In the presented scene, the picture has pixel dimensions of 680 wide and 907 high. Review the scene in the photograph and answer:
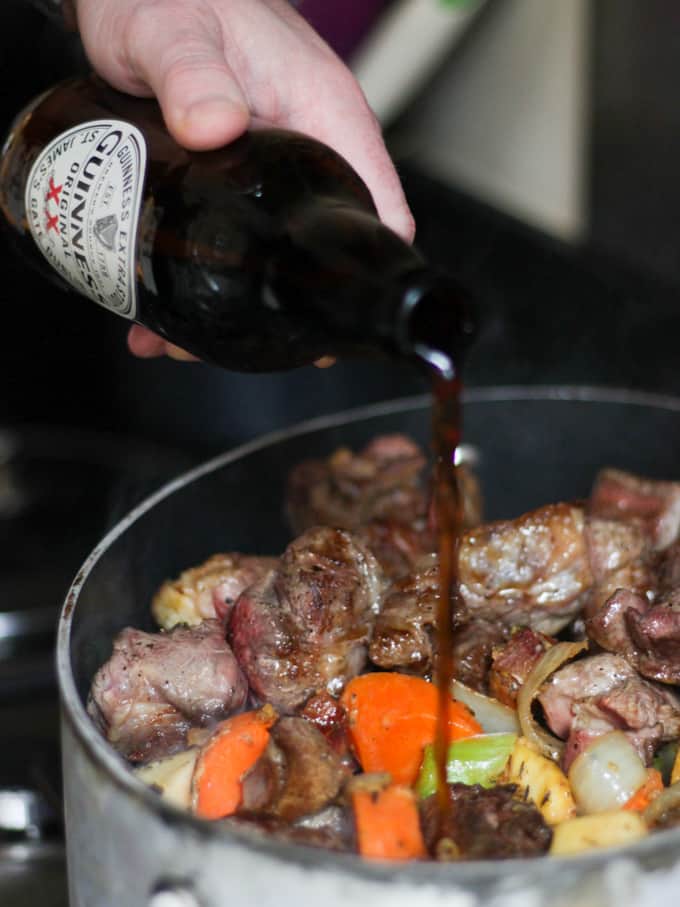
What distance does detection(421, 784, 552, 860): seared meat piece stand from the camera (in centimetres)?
99

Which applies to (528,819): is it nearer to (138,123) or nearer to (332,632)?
(332,632)

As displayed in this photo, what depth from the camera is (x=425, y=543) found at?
1.57 metres

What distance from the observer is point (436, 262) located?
2449mm

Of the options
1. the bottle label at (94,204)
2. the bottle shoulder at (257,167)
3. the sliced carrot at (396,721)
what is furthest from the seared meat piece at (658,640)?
the bottle label at (94,204)

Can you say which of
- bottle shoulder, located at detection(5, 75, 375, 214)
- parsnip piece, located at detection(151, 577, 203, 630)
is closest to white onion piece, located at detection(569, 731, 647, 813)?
parsnip piece, located at detection(151, 577, 203, 630)

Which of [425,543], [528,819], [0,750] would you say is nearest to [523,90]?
[425,543]

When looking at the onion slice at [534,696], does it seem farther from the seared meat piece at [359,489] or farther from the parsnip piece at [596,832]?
the seared meat piece at [359,489]

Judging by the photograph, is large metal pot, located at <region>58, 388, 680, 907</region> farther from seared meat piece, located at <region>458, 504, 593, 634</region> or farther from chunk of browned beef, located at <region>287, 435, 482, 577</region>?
seared meat piece, located at <region>458, 504, 593, 634</region>

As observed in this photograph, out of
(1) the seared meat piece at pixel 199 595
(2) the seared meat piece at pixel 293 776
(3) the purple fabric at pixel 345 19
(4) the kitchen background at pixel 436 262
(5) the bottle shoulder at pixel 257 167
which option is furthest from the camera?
(3) the purple fabric at pixel 345 19

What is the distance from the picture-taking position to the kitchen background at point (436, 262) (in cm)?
212

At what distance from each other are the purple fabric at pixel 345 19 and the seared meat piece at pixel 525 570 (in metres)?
1.63

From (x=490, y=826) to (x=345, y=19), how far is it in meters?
2.18

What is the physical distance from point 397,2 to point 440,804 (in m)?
2.23

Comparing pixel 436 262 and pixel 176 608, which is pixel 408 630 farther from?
pixel 436 262
